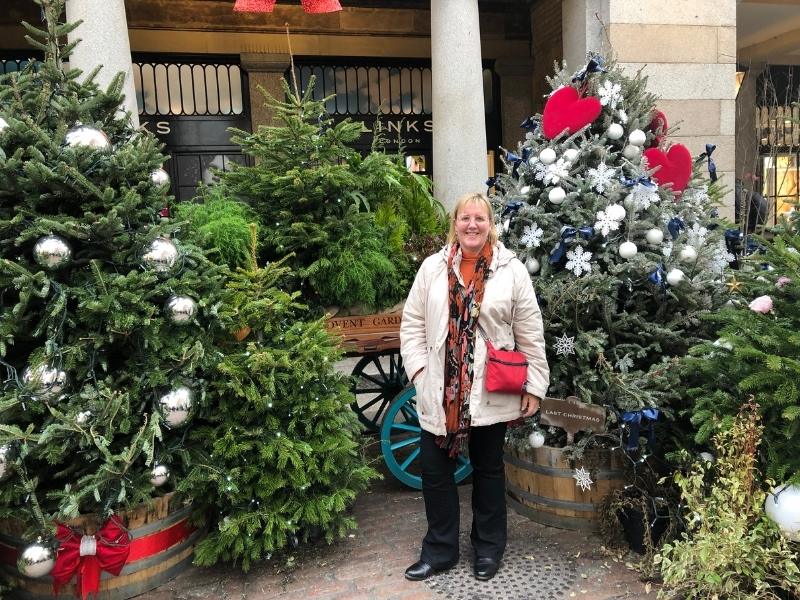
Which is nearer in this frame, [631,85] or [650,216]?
[650,216]

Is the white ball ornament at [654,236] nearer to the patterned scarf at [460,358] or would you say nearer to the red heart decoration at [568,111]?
the red heart decoration at [568,111]

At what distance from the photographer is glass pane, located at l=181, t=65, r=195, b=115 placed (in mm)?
10242

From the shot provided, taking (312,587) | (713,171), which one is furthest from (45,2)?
(713,171)

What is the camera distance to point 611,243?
152 inches

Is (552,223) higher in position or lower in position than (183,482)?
higher

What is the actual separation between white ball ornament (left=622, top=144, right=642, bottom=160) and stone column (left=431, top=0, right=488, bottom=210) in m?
2.69

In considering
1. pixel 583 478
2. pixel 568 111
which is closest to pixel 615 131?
pixel 568 111

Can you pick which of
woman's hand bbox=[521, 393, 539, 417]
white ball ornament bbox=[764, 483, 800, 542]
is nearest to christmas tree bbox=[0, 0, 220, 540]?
woman's hand bbox=[521, 393, 539, 417]

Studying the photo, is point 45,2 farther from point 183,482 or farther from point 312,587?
point 312,587

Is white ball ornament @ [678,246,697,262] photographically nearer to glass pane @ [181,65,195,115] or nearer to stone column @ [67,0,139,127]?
stone column @ [67,0,139,127]

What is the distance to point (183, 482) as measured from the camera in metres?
3.24

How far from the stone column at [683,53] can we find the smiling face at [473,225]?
529cm

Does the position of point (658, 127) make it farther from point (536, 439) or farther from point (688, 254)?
point (536, 439)

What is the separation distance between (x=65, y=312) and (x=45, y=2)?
1.67 m
